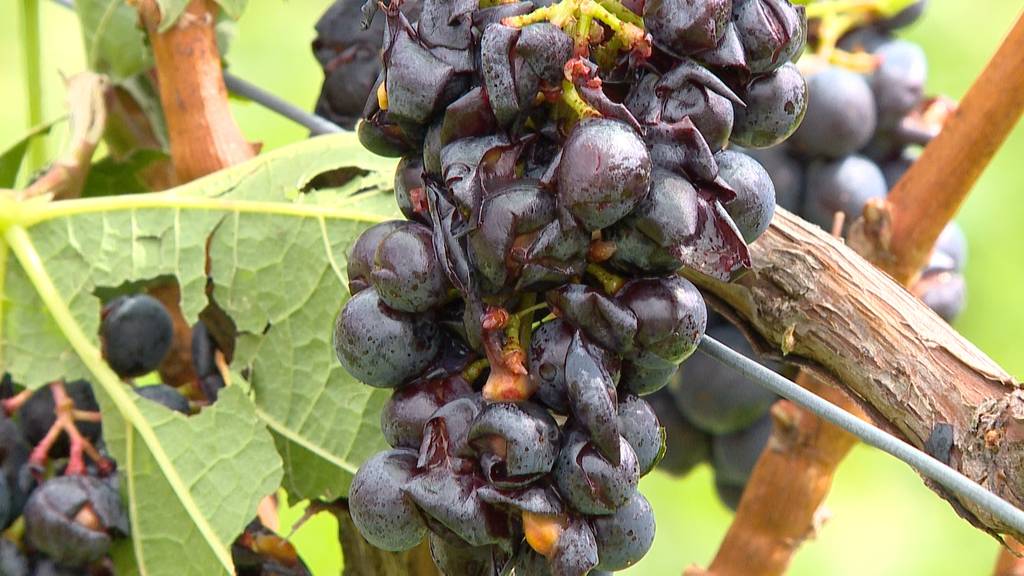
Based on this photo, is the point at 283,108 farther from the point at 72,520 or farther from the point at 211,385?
the point at 72,520

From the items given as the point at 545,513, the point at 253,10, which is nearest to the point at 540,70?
the point at 545,513

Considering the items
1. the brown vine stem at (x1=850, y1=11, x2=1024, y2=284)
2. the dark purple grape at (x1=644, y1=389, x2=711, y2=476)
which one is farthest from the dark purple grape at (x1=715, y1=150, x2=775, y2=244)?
the dark purple grape at (x1=644, y1=389, x2=711, y2=476)

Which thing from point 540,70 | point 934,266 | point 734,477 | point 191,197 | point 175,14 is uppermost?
point 540,70

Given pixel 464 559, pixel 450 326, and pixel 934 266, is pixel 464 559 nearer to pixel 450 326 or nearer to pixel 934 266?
pixel 450 326

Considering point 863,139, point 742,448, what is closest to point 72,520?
point 742,448

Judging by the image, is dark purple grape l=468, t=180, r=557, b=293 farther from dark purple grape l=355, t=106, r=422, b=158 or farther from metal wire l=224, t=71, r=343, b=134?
metal wire l=224, t=71, r=343, b=134

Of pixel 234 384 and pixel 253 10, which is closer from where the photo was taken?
pixel 234 384
